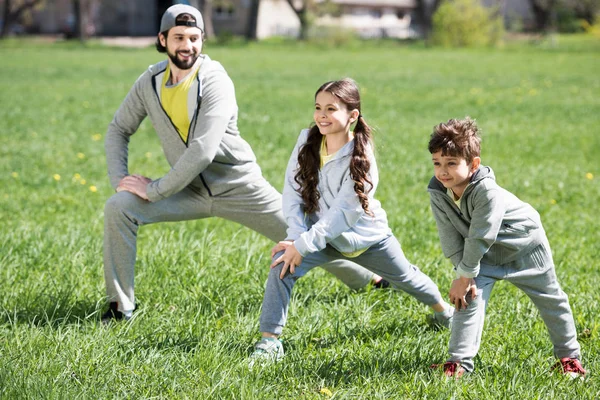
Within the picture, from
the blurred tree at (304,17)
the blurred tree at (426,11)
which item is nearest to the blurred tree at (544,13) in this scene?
the blurred tree at (426,11)

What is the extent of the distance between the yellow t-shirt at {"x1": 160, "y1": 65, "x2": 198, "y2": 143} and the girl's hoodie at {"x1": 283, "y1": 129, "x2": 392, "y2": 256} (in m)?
0.70

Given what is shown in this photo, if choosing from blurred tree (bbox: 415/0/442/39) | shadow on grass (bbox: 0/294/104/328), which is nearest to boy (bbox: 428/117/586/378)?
shadow on grass (bbox: 0/294/104/328)

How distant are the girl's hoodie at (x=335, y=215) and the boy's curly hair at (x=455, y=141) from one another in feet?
1.45

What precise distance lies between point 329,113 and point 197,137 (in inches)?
31.5

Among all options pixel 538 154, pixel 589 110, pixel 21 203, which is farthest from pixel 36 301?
pixel 589 110

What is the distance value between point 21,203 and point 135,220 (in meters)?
3.60

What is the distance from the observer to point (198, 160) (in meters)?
4.02

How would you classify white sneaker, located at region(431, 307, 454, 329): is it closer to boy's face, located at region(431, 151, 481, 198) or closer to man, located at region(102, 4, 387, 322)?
man, located at region(102, 4, 387, 322)

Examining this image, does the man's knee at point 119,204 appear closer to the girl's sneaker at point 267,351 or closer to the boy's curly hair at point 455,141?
the girl's sneaker at point 267,351

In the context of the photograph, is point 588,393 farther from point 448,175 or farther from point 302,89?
point 302,89

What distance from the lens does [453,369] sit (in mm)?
3418

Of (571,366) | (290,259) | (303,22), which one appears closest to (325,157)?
(290,259)

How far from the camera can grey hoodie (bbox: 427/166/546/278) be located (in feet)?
10.7

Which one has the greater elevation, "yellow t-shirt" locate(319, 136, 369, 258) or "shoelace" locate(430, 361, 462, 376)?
"yellow t-shirt" locate(319, 136, 369, 258)
